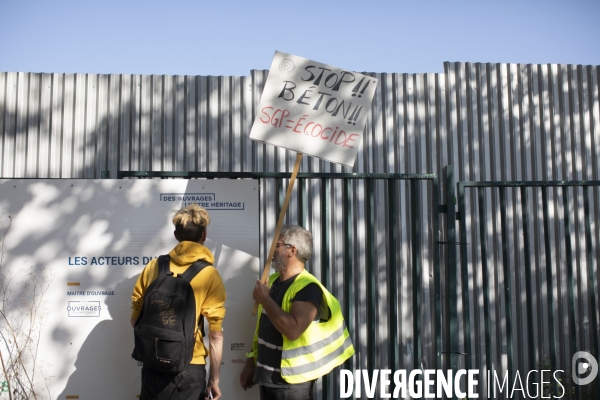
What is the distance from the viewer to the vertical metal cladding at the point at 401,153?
6309 mm

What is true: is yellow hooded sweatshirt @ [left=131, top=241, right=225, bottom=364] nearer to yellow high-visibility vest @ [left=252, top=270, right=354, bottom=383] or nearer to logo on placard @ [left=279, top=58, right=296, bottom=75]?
yellow high-visibility vest @ [left=252, top=270, right=354, bottom=383]

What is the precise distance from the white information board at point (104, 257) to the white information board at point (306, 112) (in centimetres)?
66

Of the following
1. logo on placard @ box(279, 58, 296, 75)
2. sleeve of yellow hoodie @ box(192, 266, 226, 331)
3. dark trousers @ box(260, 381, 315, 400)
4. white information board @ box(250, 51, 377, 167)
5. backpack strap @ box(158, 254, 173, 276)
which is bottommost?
dark trousers @ box(260, 381, 315, 400)

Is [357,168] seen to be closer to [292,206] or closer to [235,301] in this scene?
[292,206]

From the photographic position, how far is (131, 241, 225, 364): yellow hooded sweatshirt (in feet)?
10.9

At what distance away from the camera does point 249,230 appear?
13.2ft

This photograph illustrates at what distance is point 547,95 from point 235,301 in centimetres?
497

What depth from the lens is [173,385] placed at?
3.21m

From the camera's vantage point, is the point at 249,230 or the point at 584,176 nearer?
the point at 249,230

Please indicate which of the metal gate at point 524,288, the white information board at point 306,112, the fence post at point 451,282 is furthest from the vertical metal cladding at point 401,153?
the white information board at point 306,112

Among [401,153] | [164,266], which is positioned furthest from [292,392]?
[401,153]

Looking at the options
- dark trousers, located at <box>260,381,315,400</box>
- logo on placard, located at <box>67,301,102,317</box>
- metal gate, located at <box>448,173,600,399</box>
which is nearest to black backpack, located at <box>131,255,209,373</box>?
dark trousers, located at <box>260,381,315,400</box>

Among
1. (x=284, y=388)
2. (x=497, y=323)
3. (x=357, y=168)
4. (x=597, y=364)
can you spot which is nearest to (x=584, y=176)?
(x=497, y=323)

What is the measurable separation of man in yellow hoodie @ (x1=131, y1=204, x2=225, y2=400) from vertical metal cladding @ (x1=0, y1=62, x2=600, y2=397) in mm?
2623
